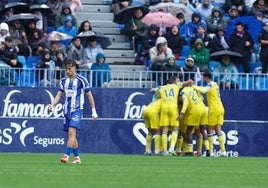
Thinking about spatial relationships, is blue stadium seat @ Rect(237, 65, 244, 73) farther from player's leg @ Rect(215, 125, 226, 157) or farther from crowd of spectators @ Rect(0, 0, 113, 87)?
crowd of spectators @ Rect(0, 0, 113, 87)

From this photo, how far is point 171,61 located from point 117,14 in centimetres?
323

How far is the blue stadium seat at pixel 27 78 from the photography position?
32938 mm

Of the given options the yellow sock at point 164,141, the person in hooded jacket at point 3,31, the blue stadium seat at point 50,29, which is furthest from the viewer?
the blue stadium seat at point 50,29

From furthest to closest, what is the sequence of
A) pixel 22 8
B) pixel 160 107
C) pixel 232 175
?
pixel 22 8 < pixel 160 107 < pixel 232 175

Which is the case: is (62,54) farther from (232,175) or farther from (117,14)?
(232,175)

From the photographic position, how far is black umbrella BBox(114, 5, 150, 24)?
35.8 meters

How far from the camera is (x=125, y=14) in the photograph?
118 feet

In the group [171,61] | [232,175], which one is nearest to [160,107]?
[171,61]

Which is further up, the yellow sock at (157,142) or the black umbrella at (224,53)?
the black umbrella at (224,53)

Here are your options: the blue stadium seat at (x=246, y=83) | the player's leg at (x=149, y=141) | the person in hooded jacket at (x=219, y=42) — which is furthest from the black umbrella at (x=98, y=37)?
the blue stadium seat at (x=246, y=83)

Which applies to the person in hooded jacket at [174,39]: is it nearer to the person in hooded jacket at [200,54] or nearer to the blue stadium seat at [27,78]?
the person in hooded jacket at [200,54]

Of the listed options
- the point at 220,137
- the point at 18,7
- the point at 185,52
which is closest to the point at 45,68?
the point at 18,7

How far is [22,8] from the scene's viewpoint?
35.3 m

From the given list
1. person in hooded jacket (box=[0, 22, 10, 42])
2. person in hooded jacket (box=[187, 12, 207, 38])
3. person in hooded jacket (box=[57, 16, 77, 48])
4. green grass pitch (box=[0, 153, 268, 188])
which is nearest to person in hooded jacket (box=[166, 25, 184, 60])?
person in hooded jacket (box=[187, 12, 207, 38])
